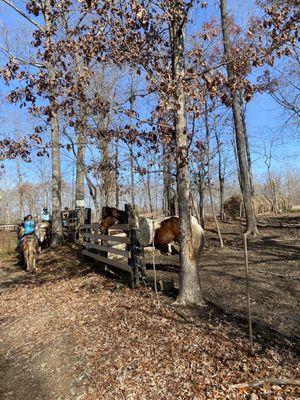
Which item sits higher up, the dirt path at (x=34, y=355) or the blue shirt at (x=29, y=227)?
the blue shirt at (x=29, y=227)

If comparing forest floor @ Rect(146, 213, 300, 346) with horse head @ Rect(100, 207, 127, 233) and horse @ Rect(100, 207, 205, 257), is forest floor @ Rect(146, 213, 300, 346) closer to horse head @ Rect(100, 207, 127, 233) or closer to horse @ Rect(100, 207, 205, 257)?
horse @ Rect(100, 207, 205, 257)

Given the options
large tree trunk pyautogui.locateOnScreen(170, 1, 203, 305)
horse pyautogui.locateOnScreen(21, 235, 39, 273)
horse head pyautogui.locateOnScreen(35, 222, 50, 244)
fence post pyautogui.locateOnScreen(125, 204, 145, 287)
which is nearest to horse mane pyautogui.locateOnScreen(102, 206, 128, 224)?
horse pyautogui.locateOnScreen(21, 235, 39, 273)

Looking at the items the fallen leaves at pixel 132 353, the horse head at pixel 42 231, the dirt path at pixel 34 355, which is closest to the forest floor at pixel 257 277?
the fallen leaves at pixel 132 353

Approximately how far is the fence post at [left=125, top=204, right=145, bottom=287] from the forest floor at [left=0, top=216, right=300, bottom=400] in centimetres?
42

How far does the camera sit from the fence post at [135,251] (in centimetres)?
893

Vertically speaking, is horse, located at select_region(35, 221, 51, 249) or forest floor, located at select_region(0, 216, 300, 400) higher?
horse, located at select_region(35, 221, 51, 249)

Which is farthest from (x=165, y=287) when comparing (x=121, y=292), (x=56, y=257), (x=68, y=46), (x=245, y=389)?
(x=56, y=257)

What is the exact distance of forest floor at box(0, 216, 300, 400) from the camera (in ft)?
15.3

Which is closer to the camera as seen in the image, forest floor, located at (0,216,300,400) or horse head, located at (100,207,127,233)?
forest floor, located at (0,216,300,400)

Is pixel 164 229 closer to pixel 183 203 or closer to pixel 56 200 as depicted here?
pixel 183 203

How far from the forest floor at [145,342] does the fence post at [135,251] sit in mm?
419

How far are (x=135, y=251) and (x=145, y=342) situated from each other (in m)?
3.39

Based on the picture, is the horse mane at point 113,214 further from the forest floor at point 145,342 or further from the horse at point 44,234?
the horse at point 44,234

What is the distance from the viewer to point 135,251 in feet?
29.6
